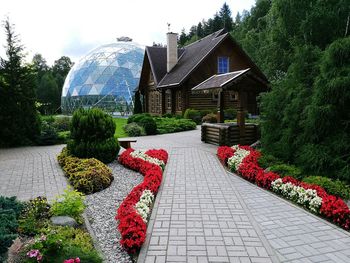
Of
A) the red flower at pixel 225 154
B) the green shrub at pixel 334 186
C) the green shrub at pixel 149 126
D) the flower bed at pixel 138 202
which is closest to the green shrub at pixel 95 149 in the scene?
the flower bed at pixel 138 202

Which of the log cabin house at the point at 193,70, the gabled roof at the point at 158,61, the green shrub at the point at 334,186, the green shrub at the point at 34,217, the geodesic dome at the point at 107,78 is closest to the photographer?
the green shrub at the point at 34,217

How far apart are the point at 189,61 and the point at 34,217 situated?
24.7 m

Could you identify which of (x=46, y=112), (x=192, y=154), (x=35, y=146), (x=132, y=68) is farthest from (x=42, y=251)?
(x=46, y=112)

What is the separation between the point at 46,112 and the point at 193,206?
51.3 meters

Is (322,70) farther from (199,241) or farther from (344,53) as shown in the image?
(199,241)

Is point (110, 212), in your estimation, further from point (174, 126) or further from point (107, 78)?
point (107, 78)

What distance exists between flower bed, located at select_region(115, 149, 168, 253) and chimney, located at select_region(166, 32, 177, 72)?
70.1 ft

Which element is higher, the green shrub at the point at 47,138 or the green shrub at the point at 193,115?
the green shrub at the point at 193,115

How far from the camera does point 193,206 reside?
658 cm

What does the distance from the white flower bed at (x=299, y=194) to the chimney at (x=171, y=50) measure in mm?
24725

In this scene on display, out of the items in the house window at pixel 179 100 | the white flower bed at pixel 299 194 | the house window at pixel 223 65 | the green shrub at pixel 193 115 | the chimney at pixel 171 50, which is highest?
the chimney at pixel 171 50

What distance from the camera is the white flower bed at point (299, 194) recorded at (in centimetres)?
618

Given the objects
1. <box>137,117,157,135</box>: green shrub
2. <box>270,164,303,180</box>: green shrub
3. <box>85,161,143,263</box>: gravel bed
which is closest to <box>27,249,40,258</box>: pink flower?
<box>85,161,143,263</box>: gravel bed

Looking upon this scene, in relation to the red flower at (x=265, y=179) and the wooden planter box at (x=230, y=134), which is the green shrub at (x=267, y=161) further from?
the wooden planter box at (x=230, y=134)
